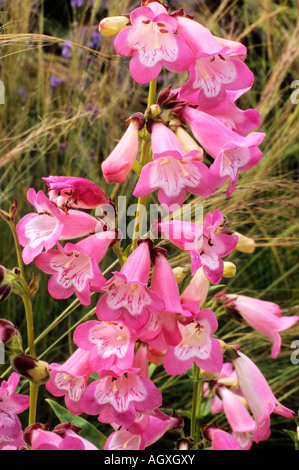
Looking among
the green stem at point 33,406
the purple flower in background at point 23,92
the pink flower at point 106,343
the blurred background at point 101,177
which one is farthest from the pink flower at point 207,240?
the purple flower in background at point 23,92

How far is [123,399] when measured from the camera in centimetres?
84

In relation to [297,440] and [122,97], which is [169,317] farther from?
[122,97]

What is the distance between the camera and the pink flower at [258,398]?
1.03 m

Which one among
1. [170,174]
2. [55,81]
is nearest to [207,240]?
[170,174]

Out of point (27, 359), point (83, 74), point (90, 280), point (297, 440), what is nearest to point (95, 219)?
point (90, 280)

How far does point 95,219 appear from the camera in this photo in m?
0.90

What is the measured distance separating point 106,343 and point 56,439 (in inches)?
6.0

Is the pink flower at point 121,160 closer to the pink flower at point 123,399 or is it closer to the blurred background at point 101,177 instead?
the pink flower at point 123,399

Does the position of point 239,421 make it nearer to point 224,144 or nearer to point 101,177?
point 224,144

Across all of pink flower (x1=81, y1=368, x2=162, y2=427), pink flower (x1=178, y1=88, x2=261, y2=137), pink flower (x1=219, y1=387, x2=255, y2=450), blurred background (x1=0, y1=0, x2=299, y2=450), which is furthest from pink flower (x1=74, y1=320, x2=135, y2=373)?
blurred background (x1=0, y1=0, x2=299, y2=450)

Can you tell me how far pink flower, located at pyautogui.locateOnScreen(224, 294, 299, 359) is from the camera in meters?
1.07

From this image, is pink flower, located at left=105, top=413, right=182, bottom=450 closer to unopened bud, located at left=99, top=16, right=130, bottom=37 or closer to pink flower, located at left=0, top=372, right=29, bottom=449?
pink flower, located at left=0, top=372, right=29, bottom=449

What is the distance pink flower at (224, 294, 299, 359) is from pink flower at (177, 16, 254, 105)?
0.40 metres

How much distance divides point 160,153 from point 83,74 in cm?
128
